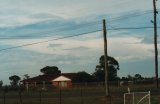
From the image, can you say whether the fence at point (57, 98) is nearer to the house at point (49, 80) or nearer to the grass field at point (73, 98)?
the grass field at point (73, 98)

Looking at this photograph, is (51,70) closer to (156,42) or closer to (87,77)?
(87,77)

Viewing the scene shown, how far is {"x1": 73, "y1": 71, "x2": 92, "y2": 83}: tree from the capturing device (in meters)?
118

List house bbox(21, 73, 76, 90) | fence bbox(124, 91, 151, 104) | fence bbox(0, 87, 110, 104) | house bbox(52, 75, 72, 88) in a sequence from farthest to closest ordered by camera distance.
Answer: house bbox(21, 73, 76, 90)
house bbox(52, 75, 72, 88)
fence bbox(0, 87, 110, 104)
fence bbox(124, 91, 151, 104)

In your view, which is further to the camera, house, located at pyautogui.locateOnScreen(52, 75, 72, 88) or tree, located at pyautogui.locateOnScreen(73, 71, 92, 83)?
tree, located at pyautogui.locateOnScreen(73, 71, 92, 83)

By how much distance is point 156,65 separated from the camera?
54906 mm

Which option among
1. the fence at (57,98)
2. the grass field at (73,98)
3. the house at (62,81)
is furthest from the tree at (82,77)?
the fence at (57,98)

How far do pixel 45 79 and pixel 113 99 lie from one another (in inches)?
3048

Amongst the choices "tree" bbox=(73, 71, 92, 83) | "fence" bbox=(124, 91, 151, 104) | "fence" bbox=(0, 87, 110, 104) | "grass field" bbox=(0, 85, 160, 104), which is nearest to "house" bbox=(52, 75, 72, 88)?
"tree" bbox=(73, 71, 92, 83)

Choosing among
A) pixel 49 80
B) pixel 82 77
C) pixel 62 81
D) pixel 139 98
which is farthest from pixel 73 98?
pixel 49 80

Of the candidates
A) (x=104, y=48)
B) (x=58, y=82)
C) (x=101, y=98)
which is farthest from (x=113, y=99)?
(x=58, y=82)

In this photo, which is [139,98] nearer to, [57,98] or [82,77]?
[57,98]

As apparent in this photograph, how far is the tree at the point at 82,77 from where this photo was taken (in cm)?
11850

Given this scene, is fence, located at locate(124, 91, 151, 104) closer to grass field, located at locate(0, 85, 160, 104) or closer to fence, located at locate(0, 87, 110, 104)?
grass field, located at locate(0, 85, 160, 104)

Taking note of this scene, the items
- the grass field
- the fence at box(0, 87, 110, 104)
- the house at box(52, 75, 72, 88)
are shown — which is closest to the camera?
the grass field
